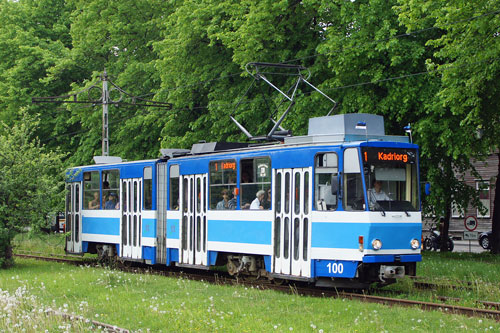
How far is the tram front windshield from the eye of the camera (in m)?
14.2

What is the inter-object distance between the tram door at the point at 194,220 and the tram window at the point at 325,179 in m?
4.21

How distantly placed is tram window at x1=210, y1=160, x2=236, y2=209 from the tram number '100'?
11.2 feet

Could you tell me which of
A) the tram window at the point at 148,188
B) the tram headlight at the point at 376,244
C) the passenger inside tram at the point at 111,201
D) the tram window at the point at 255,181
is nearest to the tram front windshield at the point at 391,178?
the tram headlight at the point at 376,244

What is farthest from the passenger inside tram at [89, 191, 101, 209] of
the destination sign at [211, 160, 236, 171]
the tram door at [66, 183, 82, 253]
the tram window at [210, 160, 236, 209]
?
the destination sign at [211, 160, 236, 171]

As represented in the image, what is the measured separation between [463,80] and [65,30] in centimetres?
2762

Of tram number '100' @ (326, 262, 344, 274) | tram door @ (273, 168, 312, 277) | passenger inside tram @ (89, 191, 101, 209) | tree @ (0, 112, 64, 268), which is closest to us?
tram number '100' @ (326, 262, 344, 274)

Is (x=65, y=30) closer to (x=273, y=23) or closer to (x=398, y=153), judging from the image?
(x=273, y=23)

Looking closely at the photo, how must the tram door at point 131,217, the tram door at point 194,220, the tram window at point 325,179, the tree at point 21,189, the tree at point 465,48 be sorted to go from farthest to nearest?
1. the tram door at point 131,217
2. the tree at point 21,189
3. the tree at point 465,48
4. the tram door at point 194,220
5. the tram window at point 325,179

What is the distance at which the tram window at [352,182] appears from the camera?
46.4 ft

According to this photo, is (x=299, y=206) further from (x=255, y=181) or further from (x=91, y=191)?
(x=91, y=191)

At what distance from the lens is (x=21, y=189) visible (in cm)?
2019

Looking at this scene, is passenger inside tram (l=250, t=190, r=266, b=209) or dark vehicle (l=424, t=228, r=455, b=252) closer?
passenger inside tram (l=250, t=190, r=266, b=209)

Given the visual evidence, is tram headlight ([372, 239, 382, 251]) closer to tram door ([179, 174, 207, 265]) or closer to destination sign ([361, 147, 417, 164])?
destination sign ([361, 147, 417, 164])

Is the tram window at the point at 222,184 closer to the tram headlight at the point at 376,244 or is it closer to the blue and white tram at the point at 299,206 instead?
the blue and white tram at the point at 299,206
